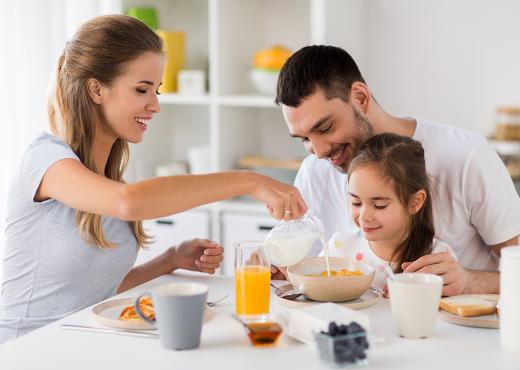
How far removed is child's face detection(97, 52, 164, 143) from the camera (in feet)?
6.76

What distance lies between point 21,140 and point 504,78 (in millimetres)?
2051

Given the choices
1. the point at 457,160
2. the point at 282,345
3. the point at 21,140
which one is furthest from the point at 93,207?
the point at 21,140

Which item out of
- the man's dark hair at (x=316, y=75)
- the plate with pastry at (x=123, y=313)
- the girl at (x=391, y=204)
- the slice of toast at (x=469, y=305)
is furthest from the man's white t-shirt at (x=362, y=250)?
the plate with pastry at (x=123, y=313)

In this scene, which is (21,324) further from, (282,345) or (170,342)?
(282,345)

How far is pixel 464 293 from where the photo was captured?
1.84 meters

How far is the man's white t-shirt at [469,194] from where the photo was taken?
2.16 m

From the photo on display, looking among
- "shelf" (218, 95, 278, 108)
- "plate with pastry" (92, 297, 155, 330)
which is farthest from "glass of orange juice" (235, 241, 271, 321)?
"shelf" (218, 95, 278, 108)

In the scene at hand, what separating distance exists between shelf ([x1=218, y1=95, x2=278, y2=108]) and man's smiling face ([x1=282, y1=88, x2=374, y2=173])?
123 centimetres

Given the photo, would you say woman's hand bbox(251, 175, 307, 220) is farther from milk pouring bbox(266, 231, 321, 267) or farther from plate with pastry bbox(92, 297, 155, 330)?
plate with pastry bbox(92, 297, 155, 330)

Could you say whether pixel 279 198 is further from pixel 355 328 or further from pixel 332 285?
pixel 355 328

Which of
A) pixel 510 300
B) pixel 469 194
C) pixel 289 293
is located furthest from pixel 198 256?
pixel 510 300

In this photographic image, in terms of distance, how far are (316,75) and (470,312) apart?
0.84m

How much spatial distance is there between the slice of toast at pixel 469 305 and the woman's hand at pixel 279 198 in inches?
14.2

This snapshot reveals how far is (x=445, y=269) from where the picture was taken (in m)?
1.77
